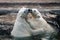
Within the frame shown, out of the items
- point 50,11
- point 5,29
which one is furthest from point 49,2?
point 5,29

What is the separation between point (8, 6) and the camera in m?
8.27

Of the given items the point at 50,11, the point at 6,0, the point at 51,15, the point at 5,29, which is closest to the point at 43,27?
the point at 5,29

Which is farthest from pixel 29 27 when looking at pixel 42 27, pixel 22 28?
pixel 42 27

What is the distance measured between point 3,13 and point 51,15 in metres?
1.55

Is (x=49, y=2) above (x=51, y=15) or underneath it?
above

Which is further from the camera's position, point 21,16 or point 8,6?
point 8,6

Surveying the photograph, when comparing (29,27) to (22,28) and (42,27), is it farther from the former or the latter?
(42,27)

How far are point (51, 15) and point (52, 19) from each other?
1.70 feet

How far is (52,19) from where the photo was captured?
6367 millimetres

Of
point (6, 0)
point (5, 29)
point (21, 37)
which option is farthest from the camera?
point (6, 0)

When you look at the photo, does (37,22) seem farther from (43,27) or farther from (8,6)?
(8,6)

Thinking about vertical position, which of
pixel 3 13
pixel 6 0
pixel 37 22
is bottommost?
pixel 37 22

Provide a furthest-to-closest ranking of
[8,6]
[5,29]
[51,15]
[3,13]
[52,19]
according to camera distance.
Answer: [8,6], [3,13], [51,15], [52,19], [5,29]

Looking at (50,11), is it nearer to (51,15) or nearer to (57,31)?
(51,15)
